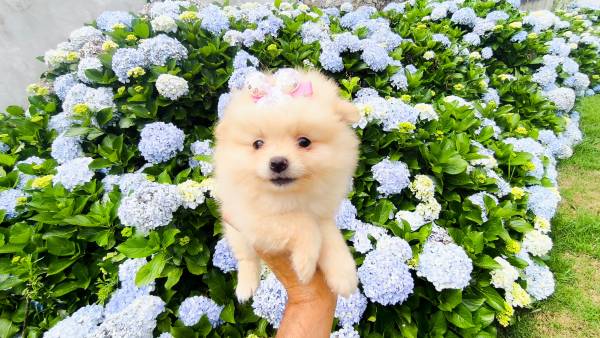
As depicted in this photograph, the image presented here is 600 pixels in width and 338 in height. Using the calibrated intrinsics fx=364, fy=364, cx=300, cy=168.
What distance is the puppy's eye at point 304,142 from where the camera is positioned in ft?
4.80

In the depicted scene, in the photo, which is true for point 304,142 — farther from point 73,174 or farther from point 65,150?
point 65,150

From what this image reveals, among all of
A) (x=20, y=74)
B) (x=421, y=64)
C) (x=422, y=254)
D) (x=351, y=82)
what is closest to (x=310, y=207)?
(x=422, y=254)

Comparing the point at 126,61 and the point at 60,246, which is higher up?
the point at 126,61

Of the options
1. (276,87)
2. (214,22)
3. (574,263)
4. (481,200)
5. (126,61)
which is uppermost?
(276,87)

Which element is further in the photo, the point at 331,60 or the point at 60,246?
the point at 331,60

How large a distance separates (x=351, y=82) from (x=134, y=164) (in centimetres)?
214

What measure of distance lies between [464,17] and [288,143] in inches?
237

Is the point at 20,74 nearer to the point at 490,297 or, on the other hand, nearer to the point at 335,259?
the point at 335,259

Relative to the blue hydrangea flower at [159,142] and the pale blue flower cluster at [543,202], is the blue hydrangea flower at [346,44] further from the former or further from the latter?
the pale blue flower cluster at [543,202]

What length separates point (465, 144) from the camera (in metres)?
3.40

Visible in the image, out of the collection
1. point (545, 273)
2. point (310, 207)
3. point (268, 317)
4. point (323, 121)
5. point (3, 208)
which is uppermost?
point (323, 121)

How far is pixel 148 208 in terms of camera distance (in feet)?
7.47

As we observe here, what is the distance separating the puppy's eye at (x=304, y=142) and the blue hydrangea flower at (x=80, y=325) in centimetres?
165

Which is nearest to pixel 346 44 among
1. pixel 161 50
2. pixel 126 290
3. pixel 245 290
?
pixel 161 50
